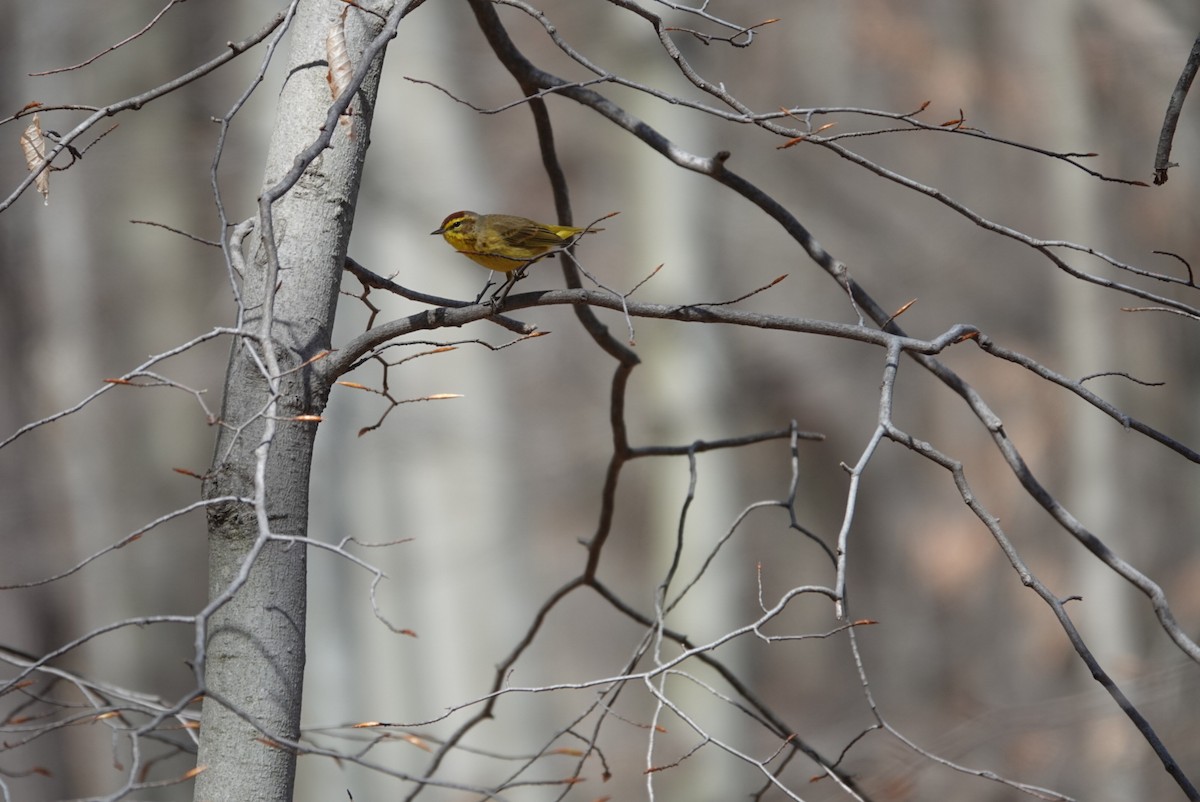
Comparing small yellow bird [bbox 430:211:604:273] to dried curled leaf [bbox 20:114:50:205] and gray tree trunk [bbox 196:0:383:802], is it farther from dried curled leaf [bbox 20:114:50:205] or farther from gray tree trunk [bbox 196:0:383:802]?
dried curled leaf [bbox 20:114:50:205]

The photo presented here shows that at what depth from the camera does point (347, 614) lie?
5.89 m

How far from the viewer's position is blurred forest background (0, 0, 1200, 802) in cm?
583

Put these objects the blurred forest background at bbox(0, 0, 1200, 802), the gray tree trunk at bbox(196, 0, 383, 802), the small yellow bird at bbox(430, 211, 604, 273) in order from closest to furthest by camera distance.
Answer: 1. the gray tree trunk at bbox(196, 0, 383, 802)
2. the small yellow bird at bbox(430, 211, 604, 273)
3. the blurred forest background at bbox(0, 0, 1200, 802)

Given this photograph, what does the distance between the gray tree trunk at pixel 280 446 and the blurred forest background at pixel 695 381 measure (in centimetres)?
218

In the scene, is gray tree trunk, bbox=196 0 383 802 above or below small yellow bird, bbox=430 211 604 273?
below

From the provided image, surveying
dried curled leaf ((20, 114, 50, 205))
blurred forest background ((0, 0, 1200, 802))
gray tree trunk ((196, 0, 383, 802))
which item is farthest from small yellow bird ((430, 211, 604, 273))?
blurred forest background ((0, 0, 1200, 802))

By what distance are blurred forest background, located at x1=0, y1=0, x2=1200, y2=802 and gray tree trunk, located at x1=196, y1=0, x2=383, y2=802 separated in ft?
7.16

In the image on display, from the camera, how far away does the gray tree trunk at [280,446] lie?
4.38 feet

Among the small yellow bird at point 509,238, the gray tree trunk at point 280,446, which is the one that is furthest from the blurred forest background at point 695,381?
the gray tree trunk at point 280,446

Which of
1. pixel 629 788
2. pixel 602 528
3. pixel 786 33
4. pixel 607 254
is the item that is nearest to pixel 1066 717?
pixel 602 528

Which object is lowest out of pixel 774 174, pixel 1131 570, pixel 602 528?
pixel 1131 570

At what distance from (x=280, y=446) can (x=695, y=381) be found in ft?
16.2

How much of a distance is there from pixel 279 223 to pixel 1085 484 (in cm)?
574

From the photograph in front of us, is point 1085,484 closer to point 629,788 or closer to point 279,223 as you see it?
point 629,788
